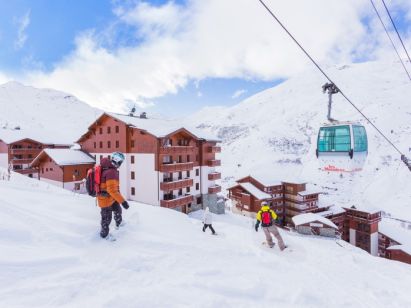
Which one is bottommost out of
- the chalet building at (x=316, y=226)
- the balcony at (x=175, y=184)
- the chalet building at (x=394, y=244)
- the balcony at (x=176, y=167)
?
the chalet building at (x=394, y=244)

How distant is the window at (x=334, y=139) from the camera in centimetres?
1234

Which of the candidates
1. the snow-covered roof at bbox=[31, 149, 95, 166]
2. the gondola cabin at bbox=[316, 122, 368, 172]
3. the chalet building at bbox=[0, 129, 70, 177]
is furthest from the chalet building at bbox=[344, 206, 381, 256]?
the chalet building at bbox=[0, 129, 70, 177]

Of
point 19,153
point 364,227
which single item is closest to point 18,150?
point 19,153

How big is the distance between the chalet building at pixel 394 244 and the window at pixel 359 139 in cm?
Result: 3082

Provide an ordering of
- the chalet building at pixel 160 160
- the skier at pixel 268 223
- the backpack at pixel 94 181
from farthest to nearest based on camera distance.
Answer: the chalet building at pixel 160 160, the skier at pixel 268 223, the backpack at pixel 94 181

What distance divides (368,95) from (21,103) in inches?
9892

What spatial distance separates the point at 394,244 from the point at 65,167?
49218 mm

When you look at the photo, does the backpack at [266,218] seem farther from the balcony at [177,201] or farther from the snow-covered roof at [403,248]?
the snow-covered roof at [403,248]

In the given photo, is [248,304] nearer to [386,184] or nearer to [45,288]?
[45,288]

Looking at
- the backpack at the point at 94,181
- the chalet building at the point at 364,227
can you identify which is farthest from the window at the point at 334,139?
the chalet building at the point at 364,227

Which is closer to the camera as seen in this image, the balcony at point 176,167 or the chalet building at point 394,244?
the balcony at point 176,167

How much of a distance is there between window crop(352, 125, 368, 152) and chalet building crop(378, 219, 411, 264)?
30.8m

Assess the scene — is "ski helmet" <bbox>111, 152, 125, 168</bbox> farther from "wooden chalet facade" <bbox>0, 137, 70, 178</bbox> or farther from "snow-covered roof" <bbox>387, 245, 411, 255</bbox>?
"snow-covered roof" <bbox>387, 245, 411, 255</bbox>

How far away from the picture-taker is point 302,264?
7898mm
